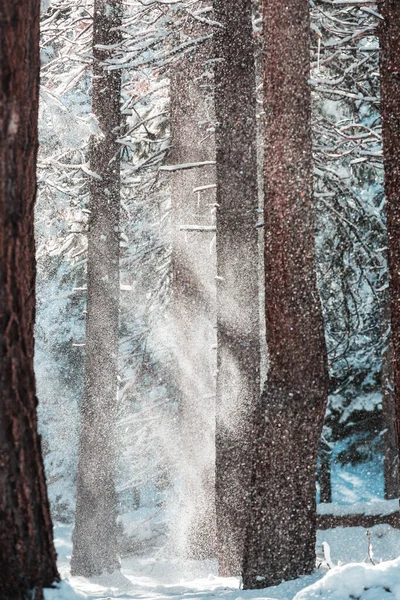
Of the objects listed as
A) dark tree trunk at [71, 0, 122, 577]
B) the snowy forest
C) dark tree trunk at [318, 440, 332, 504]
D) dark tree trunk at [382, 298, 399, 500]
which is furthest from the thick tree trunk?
dark tree trunk at [318, 440, 332, 504]

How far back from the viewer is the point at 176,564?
12195 mm

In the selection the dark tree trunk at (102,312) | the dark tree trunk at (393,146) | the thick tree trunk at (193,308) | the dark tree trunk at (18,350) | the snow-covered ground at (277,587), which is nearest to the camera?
the dark tree trunk at (18,350)

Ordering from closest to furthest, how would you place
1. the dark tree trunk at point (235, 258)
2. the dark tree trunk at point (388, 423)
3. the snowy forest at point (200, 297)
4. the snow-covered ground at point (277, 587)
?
the snowy forest at point (200, 297)
the snow-covered ground at point (277, 587)
the dark tree trunk at point (235, 258)
the dark tree trunk at point (388, 423)

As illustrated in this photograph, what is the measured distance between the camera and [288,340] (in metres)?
6.78

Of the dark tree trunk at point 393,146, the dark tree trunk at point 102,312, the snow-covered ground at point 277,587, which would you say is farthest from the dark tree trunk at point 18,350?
the dark tree trunk at point 102,312

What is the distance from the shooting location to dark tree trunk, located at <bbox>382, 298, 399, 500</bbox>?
15539mm

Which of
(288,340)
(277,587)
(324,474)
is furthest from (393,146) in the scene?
(324,474)

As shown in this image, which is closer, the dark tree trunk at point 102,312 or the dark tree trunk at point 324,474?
the dark tree trunk at point 102,312

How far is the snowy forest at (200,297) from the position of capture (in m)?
4.13

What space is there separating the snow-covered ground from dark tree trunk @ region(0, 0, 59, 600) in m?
0.24

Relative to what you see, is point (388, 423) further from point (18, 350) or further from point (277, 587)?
point (18, 350)

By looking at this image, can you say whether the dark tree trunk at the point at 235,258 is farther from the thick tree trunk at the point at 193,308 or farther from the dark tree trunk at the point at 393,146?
the dark tree trunk at the point at 393,146

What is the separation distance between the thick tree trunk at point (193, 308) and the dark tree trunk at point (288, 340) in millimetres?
4336

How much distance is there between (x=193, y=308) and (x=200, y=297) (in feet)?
0.79
